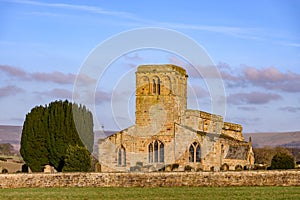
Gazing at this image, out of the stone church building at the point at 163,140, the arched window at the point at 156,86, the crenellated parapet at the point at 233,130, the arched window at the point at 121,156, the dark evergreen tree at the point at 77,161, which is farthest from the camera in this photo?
the crenellated parapet at the point at 233,130

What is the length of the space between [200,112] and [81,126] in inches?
389

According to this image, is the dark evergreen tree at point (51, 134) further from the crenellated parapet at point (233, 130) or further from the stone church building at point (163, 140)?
the crenellated parapet at point (233, 130)

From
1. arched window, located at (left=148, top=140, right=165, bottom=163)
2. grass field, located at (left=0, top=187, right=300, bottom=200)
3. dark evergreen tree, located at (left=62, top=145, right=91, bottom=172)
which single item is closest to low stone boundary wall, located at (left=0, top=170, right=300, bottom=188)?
grass field, located at (left=0, top=187, right=300, bottom=200)

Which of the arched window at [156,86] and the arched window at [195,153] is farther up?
the arched window at [156,86]

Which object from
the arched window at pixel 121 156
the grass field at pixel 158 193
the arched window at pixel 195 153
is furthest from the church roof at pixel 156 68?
the grass field at pixel 158 193

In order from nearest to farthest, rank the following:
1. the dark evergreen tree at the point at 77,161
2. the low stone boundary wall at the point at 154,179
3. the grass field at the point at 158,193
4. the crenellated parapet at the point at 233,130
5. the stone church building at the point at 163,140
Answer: the grass field at the point at 158,193 → the low stone boundary wall at the point at 154,179 → the dark evergreen tree at the point at 77,161 → the stone church building at the point at 163,140 → the crenellated parapet at the point at 233,130

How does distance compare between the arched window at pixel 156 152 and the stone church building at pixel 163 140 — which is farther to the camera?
the arched window at pixel 156 152

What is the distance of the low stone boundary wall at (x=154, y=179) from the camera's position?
1363 inches

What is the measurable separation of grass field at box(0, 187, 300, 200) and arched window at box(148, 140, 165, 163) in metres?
15.4

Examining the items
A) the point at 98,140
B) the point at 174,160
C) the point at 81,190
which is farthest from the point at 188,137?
the point at 81,190

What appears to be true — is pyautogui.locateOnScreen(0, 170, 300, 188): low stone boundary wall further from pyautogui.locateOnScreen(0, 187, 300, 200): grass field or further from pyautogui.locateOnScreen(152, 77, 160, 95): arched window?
pyautogui.locateOnScreen(152, 77, 160, 95): arched window

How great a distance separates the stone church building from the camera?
48500mm

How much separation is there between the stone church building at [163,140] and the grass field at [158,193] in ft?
48.5

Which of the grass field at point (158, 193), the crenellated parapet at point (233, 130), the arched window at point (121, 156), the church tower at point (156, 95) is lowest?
the grass field at point (158, 193)
